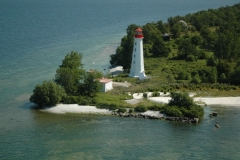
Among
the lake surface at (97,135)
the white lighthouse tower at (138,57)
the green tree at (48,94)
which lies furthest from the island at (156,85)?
the lake surface at (97,135)

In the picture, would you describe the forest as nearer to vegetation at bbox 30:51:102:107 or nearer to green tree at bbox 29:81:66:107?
vegetation at bbox 30:51:102:107

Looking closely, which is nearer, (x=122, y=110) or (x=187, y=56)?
(x=122, y=110)

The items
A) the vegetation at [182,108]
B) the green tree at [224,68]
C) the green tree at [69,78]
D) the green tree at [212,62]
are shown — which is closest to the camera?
the vegetation at [182,108]

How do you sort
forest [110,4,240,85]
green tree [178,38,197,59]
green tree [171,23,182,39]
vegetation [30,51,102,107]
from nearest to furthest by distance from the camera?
vegetation [30,51,102,107] → forest [110,4,240,85] → green tree [178,38,197,59] → green tree [171,23,182,39]

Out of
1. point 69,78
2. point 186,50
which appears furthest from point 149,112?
point 186,50

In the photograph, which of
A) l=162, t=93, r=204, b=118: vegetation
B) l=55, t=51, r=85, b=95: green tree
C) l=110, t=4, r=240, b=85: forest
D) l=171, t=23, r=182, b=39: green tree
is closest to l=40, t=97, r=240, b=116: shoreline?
l=162, t=93, r=204, b=118: vegetation

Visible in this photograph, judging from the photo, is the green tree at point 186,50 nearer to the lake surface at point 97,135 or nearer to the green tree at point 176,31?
the green tree at point 176,31

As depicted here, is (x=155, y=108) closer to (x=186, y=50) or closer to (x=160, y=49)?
(x=186, y=50)

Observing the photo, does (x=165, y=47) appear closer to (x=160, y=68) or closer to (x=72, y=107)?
(x=160, y=68)
